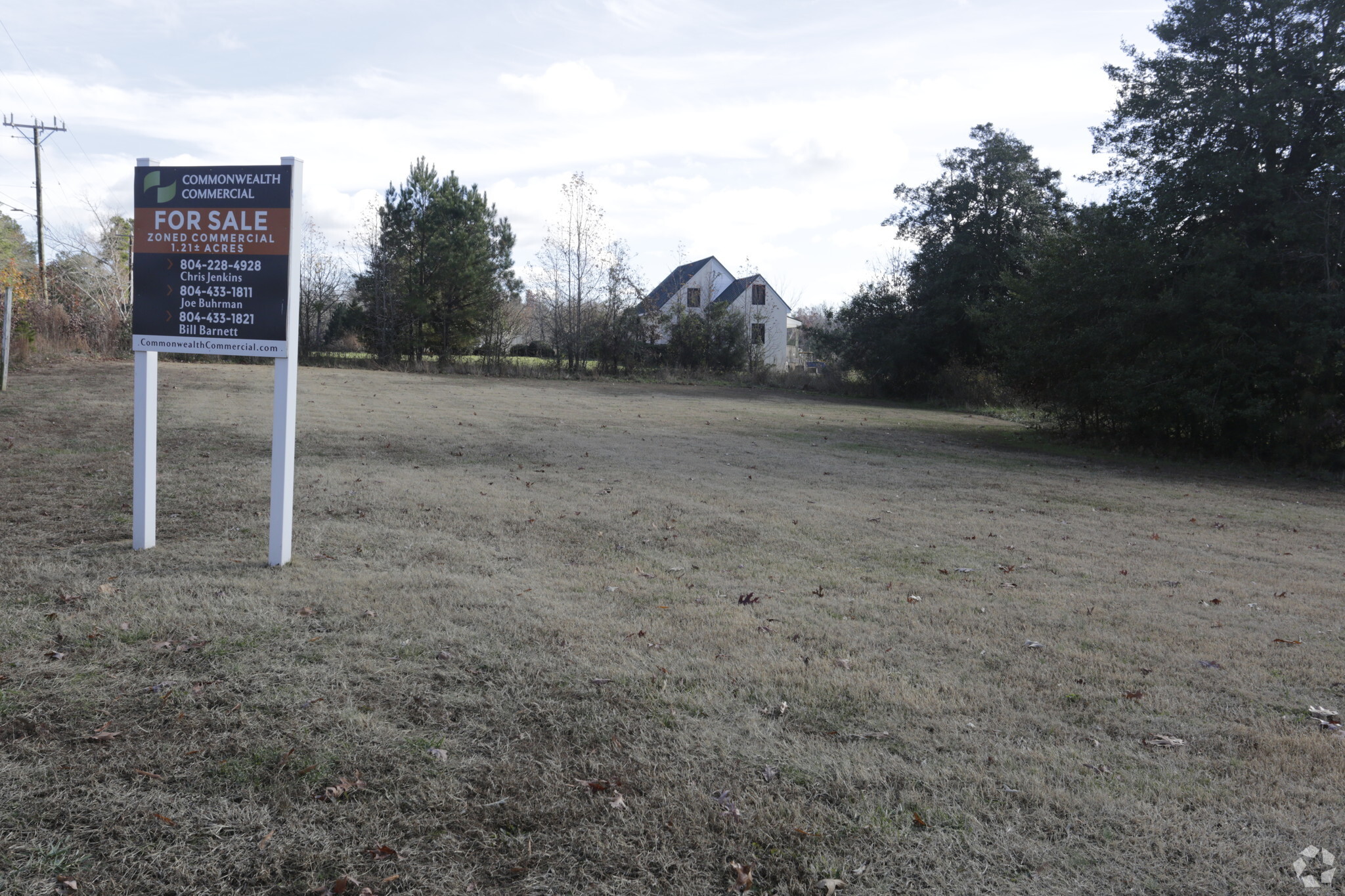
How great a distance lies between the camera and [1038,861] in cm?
293

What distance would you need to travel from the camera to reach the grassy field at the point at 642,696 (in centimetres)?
292

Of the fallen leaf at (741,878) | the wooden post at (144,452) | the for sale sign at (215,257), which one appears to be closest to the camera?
the fallen leaf at (741,878)

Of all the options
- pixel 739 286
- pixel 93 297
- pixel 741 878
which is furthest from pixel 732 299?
pixel 741 878

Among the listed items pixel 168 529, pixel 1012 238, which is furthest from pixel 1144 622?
pixel 1012 238

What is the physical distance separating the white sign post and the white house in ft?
109

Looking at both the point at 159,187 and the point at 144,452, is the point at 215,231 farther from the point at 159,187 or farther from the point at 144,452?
the point at 144,452

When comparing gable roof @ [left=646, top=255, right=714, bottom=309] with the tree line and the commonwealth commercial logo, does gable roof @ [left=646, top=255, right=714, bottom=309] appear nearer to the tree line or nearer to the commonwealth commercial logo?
the tree line

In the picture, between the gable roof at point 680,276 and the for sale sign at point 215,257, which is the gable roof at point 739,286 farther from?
the for sale sign at point 215,257

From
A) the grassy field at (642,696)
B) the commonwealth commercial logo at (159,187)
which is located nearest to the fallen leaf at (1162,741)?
the grassy field at (642,696)

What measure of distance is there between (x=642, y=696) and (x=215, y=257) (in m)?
4.25

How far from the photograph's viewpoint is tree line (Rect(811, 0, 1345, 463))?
51.5 feet

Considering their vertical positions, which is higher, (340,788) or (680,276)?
(680,276)

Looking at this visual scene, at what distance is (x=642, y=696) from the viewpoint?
417 cm

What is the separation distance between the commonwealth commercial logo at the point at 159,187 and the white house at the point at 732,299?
3334cm
